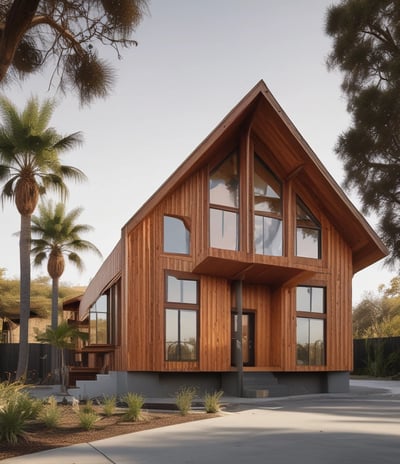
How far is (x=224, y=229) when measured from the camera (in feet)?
60.2

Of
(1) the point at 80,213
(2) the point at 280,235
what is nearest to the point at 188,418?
(2) the point at 280,235

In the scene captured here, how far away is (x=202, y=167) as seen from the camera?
1856 cm

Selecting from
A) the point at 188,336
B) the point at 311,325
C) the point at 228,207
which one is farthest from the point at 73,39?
the point at 311,325

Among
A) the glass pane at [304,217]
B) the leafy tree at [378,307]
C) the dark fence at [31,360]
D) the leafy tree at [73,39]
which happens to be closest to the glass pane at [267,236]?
the glass pane at [304,217]

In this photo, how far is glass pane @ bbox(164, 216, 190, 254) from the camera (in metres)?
18.0

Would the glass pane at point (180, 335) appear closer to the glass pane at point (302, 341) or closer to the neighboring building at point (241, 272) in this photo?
the neighboring building at point (241, 272)

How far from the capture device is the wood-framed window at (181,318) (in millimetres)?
17625

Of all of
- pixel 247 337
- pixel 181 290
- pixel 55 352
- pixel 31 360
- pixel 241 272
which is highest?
pixel 241 272

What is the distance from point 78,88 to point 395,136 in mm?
18322

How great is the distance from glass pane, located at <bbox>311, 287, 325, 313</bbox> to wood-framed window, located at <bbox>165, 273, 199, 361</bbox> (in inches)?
156

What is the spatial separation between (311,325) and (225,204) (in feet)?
15.0

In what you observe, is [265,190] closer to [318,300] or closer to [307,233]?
[307,233]

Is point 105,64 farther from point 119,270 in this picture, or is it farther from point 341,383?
point 341,383

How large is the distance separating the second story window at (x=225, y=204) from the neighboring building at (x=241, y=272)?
0.03 m
